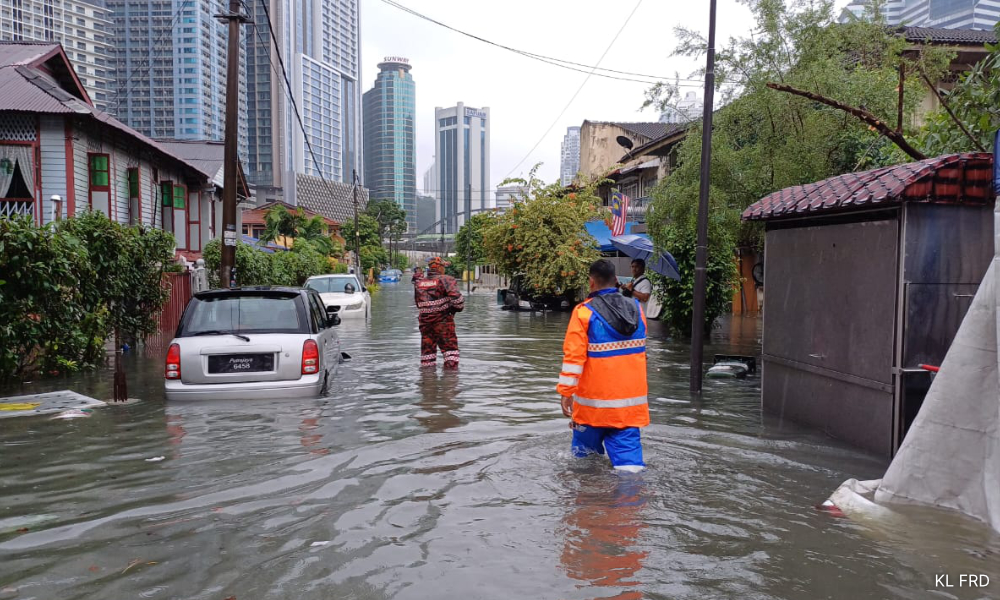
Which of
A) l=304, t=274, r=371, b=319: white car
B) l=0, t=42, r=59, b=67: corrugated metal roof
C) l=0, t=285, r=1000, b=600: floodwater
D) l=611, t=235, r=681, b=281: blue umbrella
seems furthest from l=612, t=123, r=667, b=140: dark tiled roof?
l=0, t=285, r=1000, b=600: floodwater

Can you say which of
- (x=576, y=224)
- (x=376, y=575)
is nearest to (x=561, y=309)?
(x=576, y=224)

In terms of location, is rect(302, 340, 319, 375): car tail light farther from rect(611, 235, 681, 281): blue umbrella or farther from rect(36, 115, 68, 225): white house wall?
rect(36, 115, 68, 225): white house wall

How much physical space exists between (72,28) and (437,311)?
121 metres

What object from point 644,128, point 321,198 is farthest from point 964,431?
point 321,198

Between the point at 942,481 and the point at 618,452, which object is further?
the point at 618,452

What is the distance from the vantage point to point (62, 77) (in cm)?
2150

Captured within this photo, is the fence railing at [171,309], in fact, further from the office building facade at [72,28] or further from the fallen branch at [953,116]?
the office building facade at [72,28]

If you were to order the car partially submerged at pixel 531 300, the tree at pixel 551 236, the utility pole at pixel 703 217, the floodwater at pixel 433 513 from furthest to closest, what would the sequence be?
the car partially submerged at pixel 531 300 < the tree at pixel 551 236 < the utility pole at pixel 703 217 < the floodwater at pixel 433 513

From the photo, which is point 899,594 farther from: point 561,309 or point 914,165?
point 561,309

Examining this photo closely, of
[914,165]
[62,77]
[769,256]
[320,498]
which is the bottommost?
[320,498]

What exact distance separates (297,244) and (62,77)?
20.6 meters

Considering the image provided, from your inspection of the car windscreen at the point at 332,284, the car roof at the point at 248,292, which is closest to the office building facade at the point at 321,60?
the car windscreen at the point at 332,284

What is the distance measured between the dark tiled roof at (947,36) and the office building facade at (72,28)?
340ft

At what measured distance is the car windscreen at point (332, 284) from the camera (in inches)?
907
